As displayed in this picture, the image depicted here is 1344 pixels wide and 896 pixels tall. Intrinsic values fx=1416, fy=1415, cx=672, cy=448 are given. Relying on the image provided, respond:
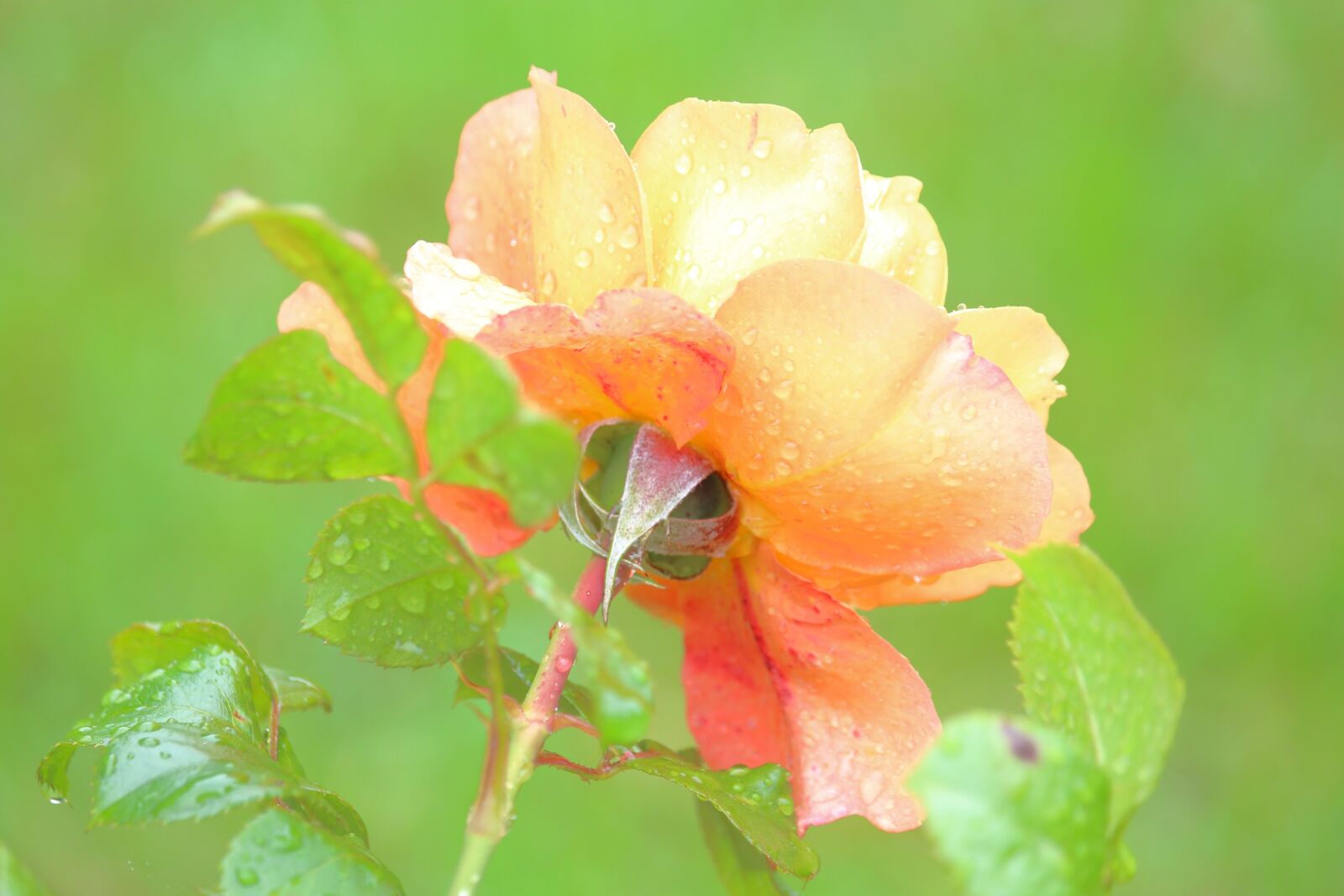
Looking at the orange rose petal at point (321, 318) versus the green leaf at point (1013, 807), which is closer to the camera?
the green leaf at point (1013, 807)

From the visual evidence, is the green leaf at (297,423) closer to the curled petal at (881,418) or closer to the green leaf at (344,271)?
the green leaf at (344,271)

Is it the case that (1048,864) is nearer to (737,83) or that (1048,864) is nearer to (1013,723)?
(1013,723)

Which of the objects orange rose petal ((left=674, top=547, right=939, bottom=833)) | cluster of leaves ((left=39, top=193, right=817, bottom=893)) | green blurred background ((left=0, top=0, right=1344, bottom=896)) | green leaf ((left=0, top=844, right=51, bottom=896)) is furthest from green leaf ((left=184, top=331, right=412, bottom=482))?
green blurred background ((left=0, top=0, right=1344, bottom=896))

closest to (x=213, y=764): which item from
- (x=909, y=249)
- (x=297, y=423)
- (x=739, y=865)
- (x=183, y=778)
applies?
(x=183, y=778)

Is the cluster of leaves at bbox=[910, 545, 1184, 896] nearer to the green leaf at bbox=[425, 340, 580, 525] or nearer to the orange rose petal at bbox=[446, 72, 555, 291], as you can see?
the green leaf at bbox=[425, 340, 580, 525]

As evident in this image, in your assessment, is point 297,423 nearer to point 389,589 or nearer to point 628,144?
point 389,589

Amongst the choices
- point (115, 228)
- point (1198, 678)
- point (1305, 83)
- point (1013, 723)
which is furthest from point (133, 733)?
point (1305, 83)

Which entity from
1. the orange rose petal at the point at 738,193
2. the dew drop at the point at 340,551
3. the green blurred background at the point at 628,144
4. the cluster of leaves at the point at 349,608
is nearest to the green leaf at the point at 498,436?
the cluster of leaves at the point at 349,608
